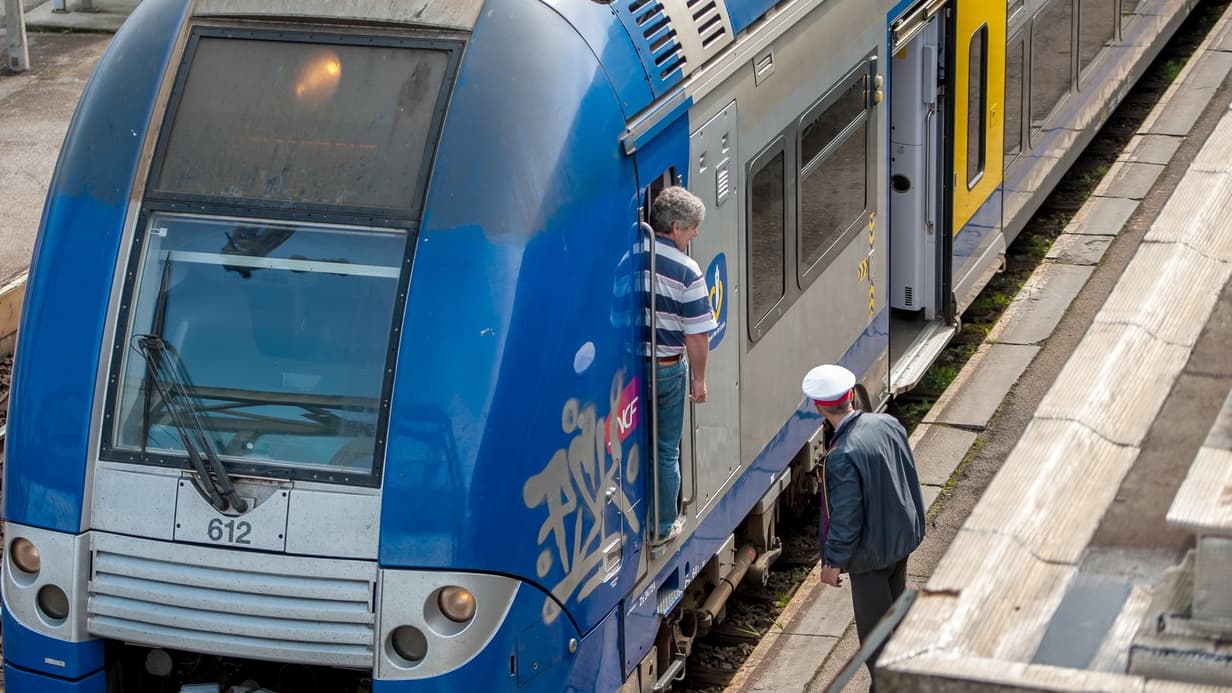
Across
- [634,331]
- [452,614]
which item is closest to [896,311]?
[634,331]

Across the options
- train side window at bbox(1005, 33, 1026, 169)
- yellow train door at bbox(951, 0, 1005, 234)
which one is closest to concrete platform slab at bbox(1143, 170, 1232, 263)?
yellow train door at bbox(951, 0, 1005, 234)

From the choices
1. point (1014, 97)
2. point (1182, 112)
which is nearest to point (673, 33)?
point (1014, 97)

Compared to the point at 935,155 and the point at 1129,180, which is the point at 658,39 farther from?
the point at 1129,180

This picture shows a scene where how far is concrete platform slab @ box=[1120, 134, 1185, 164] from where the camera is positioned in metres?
14.4

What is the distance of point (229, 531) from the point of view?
6133 millimetres

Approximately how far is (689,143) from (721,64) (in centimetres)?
42

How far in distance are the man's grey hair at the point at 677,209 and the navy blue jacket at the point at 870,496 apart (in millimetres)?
1151

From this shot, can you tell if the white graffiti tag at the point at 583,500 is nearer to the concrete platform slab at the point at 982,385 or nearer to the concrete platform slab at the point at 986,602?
the concrete platform slab at the point at 986,602

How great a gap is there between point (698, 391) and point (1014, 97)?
546 centimetres

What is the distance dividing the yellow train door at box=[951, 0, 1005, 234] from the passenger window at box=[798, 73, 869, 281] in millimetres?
1678

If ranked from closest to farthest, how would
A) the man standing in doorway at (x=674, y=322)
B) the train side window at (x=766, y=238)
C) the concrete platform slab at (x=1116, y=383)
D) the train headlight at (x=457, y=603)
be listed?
the concrete platform slab at (x=1116, y=383), the train headlight at (x=457, y=603), the man standing in doorway at (x=674, y=322), the train side window at (x=766, y=238)

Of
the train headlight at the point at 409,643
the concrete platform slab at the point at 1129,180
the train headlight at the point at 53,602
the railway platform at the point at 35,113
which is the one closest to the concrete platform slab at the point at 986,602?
the train headlight at the point at 409,643

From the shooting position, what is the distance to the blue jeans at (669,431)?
6750 mm

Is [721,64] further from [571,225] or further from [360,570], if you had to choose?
[360,570]
